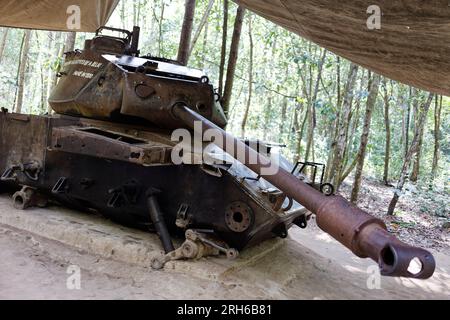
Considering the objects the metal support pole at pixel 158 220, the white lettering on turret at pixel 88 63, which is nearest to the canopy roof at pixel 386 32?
the white lettering on turret at pixel 88 63

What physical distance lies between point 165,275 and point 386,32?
9.37ft

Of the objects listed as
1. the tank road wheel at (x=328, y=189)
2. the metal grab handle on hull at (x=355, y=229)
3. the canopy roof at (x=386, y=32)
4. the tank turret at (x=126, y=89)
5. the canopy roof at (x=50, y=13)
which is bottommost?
the metal grab handle on hull at (x=355, y=229)

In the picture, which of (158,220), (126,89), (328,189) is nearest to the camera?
(328,189)

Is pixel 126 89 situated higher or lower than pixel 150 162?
higher

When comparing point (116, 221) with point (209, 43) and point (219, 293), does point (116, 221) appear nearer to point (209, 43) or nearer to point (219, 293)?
point (219, 293)

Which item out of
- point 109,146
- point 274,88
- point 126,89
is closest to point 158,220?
point 109,146

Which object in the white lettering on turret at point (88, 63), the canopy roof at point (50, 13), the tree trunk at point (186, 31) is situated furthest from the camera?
the tree trunk at point (186, 31)

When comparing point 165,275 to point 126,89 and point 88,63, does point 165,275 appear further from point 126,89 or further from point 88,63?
point 88,63

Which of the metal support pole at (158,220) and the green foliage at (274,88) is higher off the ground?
the green foliage at (274,88)

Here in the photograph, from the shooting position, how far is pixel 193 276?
4355mm

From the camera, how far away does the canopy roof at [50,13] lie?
855 centimetres

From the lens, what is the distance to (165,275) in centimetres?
435

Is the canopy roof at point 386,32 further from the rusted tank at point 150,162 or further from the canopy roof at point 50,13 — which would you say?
the canopy roof at point 50,13

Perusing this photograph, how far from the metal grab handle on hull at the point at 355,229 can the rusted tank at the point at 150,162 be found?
0.6 inches
